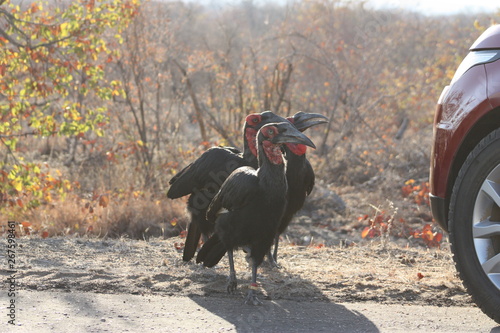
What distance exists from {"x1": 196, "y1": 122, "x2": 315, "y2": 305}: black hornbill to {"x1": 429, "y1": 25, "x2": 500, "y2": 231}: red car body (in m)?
0.93

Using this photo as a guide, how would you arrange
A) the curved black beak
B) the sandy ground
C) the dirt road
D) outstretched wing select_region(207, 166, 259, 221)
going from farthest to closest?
the curved black beak → outstretched wing select_region(207, 166, 259, 221) → the sandy ground → the dirt road

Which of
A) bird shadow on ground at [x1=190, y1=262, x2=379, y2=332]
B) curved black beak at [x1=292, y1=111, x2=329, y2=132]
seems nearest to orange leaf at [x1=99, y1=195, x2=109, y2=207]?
curved black beak at [x1=292, y1=111, x2=329, y2=132]

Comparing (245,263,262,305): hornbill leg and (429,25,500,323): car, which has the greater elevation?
(429,25,500,323): car

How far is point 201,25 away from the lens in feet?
100.0

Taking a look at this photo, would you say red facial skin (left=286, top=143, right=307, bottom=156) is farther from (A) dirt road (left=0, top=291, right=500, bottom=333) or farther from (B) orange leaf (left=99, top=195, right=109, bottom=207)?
(B) orange leaf (left=99, top=195, right=109, bottom=207)

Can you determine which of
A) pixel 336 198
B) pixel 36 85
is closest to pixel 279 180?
pixel 36 85

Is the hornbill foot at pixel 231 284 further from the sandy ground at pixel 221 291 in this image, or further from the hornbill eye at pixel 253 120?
the hornbill eye at pixel 253 120

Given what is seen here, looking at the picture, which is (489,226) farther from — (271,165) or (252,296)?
(252,296)

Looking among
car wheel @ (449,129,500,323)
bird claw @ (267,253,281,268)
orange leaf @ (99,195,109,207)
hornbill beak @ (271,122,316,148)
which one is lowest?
bird claw @ (267,253,281,268)

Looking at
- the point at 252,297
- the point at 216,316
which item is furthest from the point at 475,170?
the point at 216,316

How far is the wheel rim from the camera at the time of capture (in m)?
3.98

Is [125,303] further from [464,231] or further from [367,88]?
[367,88]

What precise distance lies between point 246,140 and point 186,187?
0.71 metres

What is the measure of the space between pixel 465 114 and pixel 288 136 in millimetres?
1243
